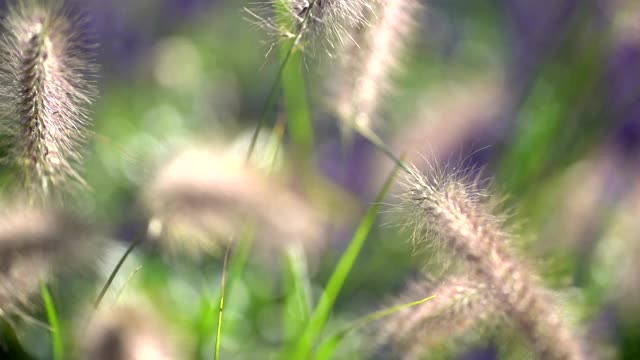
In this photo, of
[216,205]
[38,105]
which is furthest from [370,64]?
[38,105]

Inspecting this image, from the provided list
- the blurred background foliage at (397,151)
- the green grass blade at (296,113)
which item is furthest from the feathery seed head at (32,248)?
the green grass blade at (296,113)

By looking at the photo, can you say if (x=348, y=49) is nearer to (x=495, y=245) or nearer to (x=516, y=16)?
(x=495, y=245)

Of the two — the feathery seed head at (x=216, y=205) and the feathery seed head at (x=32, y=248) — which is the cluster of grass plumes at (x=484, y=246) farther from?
the feathery seed head at (x=32, y=248)

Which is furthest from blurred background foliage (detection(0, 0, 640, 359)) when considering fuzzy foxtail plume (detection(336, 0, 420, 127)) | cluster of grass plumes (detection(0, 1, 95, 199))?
cluster of grass plumes (detection(0, 1, 95, 199))

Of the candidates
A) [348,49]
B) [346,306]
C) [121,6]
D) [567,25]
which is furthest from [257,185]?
[121,6]

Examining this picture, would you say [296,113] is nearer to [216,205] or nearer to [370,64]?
[370,64]

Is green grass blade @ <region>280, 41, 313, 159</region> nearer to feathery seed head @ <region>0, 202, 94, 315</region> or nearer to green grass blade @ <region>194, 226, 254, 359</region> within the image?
green grass blade @ <region>194, 226, 254, 359</region>
